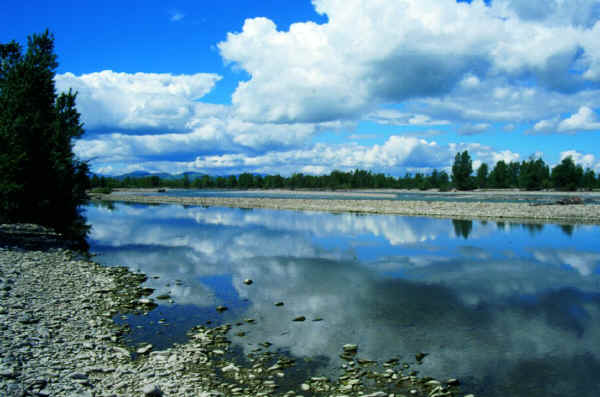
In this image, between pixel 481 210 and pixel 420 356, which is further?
pixel 481 210

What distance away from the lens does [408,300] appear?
54.7ft

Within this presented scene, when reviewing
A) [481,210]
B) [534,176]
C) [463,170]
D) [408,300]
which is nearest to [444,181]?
[463,170]

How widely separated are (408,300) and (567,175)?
150506 millimetres

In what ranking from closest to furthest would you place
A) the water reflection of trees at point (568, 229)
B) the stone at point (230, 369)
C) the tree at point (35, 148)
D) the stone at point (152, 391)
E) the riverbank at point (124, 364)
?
the stone at point (152, 391)
the riverbank at point (124, 364)
the stone at point (230, 369)
the tree at point (35, 148)
the water reflection of trees at point (568, 229)

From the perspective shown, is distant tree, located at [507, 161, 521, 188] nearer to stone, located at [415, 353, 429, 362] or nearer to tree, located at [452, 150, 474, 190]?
tree, located at [452, 150, 474, 190]

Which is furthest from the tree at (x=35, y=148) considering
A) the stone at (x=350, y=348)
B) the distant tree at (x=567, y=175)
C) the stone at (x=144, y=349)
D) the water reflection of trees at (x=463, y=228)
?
the distant tree at (x=567, y=175)

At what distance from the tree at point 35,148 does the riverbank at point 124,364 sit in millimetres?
14131

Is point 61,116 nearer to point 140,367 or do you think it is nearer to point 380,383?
point 140,367

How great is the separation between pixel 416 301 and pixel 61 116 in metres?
35.8

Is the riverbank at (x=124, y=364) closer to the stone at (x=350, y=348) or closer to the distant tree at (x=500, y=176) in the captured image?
the stone at (x=350, y=348)

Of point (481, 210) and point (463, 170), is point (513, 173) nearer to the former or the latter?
point (463, 170)

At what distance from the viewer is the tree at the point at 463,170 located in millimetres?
171125

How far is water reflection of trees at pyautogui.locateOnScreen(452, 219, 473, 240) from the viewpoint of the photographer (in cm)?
3950

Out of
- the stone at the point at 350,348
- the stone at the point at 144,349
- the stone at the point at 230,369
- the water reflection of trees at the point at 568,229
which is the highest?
the water reflection of trees at the point at 568,229
